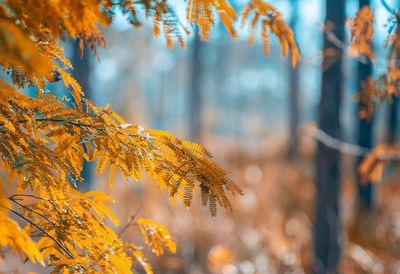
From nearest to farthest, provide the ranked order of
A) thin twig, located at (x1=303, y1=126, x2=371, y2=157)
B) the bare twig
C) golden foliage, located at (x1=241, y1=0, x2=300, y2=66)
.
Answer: golden foliage, located at (x1=241, y1=0, x2=300, y2=66) < the bare twig < thin twig, located at (x1=303, y1=126, x2=371, y2=157)

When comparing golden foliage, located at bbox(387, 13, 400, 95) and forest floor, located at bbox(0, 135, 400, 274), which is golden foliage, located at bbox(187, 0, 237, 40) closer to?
golden foliage, located at bbox(387, 13, 400, 95)

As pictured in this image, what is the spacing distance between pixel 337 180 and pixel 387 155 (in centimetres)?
119

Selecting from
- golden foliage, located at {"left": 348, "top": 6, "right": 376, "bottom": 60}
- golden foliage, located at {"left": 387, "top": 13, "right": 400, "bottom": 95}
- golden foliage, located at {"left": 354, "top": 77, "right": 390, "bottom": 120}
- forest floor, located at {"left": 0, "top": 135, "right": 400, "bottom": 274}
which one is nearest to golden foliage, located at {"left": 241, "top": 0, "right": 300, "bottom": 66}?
golden foliage, located at {"left": 387, "top": 13, "right": 400, "bottom": 95}

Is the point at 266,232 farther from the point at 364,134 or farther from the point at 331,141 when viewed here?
the point at 364,134

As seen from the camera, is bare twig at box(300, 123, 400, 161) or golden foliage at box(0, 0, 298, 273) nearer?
golden foliage at box(0, 0, 298, 273)

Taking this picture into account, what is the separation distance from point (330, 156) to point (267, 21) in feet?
12.5

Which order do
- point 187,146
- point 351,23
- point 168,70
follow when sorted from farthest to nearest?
point 168,70 < point 351,23 < point 187,146

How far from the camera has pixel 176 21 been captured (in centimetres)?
193

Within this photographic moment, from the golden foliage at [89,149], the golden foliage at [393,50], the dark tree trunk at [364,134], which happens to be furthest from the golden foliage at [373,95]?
the dark tree trunk at [364,134]

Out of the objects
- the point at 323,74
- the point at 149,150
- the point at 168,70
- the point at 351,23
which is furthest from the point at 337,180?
the point at 168,70

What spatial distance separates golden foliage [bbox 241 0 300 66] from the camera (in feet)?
6.89

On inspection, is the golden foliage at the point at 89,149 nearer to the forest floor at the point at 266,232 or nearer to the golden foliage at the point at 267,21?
the golden foliage at the point at 267,21

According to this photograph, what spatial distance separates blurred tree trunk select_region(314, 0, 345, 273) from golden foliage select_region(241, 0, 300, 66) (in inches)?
135

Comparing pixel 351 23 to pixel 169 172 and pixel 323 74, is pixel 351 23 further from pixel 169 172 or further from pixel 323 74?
pixel 323 74
